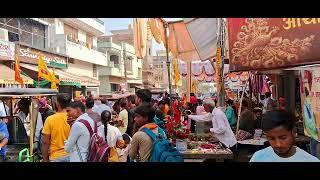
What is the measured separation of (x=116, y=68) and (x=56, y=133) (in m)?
39.4

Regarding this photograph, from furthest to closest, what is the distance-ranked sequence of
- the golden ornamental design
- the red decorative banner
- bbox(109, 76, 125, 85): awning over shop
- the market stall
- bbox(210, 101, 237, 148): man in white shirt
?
bbox(109, 76, 125, 85): awning over shop → bbox(210, 101, 237, 148): man in white shirt → the market stall → the golden ornamental design → the red decorative banner

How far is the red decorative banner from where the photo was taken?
4.87 metres

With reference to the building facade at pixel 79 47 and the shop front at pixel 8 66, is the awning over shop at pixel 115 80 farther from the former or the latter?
the shop front at pixel 8 66

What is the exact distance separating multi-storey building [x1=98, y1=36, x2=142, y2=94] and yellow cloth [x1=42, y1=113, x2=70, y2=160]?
33.1 metres

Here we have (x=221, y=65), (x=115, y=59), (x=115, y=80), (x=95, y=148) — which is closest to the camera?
(x=95, y=148)

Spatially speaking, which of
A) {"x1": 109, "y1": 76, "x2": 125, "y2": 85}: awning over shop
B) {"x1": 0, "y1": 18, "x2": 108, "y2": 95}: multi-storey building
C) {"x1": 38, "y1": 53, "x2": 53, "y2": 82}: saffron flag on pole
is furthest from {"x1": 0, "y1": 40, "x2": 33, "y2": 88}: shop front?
{"x1": 109, "y1": 76, "x2": 125, "y2": 85}: awning over shop

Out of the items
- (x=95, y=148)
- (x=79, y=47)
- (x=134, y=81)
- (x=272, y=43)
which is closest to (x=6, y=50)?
(x=79, y=47)

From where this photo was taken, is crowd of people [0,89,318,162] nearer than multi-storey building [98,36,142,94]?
Yes

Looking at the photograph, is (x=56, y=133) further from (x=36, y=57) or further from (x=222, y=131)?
(x=36, y=57)

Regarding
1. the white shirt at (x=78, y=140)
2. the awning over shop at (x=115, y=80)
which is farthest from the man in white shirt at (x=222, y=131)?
the awning over shop at (x=115, y=80)

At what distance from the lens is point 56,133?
5.20 metres

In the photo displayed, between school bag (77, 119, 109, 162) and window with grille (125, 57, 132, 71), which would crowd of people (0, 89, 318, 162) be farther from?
window with grille (125, 57, 132, 71)
